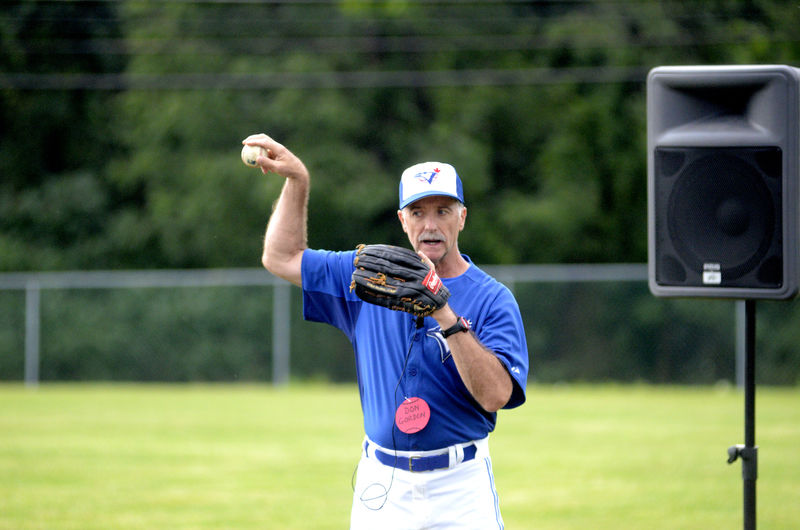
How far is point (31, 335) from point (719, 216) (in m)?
18.9

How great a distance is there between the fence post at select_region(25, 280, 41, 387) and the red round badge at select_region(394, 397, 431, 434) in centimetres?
1881

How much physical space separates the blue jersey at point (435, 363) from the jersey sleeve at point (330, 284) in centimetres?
13

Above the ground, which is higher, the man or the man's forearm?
the man's forearm

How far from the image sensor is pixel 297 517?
9234 millimetres

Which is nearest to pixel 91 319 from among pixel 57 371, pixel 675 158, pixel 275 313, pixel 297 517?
pixel 57 371

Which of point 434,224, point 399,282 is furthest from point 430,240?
point 399,282

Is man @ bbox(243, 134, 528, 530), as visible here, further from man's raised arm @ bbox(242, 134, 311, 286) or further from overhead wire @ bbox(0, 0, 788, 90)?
overhead wire @ bbox(0, 0, 788, 90)

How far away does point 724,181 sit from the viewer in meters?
5.12

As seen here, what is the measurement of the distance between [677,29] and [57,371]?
1771 cm

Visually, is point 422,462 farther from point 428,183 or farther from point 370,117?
point 370,117

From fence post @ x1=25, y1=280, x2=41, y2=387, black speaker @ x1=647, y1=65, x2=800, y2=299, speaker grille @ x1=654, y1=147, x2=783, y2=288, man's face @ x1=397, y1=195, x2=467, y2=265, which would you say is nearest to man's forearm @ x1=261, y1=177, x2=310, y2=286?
man's face @ x1=397, y1=195, x2=467, y2=265

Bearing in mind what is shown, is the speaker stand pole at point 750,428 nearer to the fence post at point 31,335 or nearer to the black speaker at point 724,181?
the black speaker at point 724,181

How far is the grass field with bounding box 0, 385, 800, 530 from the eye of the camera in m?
9.24

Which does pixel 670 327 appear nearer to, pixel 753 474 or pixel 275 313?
pixel 275 313
